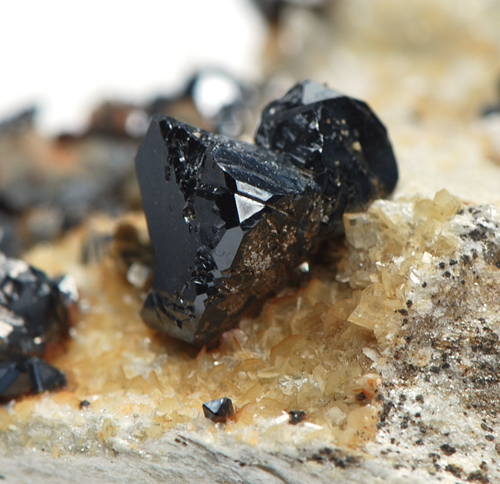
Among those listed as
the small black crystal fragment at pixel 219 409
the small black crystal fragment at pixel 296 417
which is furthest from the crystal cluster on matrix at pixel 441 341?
the small black crystal fragment at pixel 219 409

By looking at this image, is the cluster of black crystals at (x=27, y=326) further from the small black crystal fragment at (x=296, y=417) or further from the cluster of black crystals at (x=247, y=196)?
the small black crystal fragment at (x=296, y=417)

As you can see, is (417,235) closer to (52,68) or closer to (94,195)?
(94,195)

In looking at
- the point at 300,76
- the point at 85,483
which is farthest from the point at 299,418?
the point at 300,76

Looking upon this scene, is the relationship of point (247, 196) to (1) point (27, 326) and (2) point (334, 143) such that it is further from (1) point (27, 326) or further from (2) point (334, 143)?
(1) point (27, 326)

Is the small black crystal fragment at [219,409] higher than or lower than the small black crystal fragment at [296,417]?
lower

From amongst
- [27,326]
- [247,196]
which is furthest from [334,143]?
[27,326]

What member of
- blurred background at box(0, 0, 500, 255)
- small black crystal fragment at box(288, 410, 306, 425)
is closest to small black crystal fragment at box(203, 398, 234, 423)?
small black crystal fragment at box(288, 410, 306, 425)

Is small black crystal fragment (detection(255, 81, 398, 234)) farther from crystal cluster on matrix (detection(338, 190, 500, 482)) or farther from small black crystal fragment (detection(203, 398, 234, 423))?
small black crystal fragment (detection(203, 398, 234, 423))
